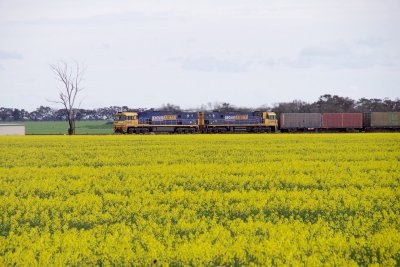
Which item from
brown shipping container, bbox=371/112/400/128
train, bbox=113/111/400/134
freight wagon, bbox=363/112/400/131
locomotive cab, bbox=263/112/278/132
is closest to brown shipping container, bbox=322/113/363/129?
train, bbox=113/111/400/134

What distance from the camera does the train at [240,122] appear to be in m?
61.8

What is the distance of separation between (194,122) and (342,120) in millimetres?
17841

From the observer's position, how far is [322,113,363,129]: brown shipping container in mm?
62875

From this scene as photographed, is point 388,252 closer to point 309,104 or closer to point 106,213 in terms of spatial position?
point 106,213

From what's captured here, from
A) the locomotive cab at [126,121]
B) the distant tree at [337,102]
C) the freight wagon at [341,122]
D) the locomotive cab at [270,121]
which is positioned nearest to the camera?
the locomotive cab at [126,121]

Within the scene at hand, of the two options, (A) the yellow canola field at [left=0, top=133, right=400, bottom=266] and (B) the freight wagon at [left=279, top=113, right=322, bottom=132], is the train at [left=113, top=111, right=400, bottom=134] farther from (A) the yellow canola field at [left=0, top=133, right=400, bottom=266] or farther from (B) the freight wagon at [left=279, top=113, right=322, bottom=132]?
(A) the yellow canola field at [left=0, top=133, right=400, bottom=266]

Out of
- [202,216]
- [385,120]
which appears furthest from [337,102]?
[202,216]

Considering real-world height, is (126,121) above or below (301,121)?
above

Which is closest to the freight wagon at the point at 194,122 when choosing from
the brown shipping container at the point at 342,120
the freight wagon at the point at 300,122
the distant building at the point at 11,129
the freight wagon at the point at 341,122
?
the freight wagon at the point at 300,122

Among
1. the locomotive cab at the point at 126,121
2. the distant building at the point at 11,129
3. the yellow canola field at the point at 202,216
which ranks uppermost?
the locomotive cab at the point at 126,121

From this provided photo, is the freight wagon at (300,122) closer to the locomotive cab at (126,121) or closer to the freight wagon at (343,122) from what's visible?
the freight wagon at (343,122)

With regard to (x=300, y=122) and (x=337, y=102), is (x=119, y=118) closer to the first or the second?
(x=300, y=122)

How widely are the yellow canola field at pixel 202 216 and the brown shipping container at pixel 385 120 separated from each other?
139ft

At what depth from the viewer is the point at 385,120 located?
206 feet
